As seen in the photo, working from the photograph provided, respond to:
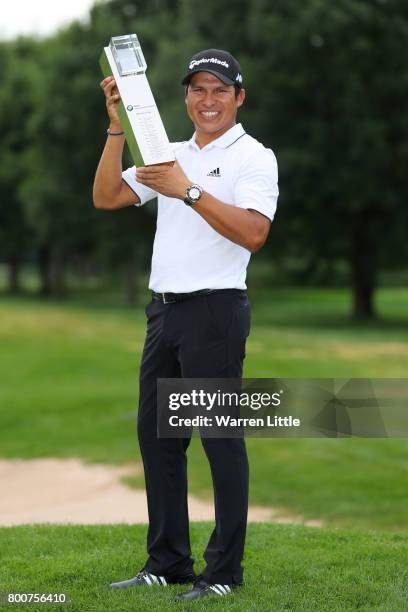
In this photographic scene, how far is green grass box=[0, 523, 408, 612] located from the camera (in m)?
4.35

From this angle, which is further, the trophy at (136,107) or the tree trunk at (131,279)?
the tree trunk at (131,279)

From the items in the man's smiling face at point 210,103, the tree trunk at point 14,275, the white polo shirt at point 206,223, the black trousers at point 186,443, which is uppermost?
the tree trunk at point 14,275

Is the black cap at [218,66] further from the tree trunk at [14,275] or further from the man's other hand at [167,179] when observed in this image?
the tree trunk at [14,275]

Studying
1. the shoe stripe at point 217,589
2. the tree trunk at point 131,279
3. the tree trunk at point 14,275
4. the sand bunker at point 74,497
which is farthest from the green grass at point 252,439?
the tree trunk at point 14,275

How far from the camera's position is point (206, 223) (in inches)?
165

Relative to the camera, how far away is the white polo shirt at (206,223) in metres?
4.13

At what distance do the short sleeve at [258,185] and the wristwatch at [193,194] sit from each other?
22 centimetres

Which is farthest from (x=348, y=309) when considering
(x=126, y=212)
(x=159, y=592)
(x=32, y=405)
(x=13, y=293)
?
(x=159, y=592)

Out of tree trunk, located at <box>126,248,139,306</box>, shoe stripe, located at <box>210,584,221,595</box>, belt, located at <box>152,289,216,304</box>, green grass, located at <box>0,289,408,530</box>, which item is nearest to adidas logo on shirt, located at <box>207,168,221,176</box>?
belt, located at <box>152,289,216,304</box>

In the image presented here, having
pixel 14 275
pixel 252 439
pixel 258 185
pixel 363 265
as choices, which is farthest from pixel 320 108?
pixel 14 275

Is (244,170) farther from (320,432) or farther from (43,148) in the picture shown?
(43,148)

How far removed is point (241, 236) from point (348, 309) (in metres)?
35.7

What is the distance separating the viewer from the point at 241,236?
392cm

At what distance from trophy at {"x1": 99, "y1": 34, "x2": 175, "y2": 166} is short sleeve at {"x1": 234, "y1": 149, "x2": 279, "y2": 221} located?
0.34 m
